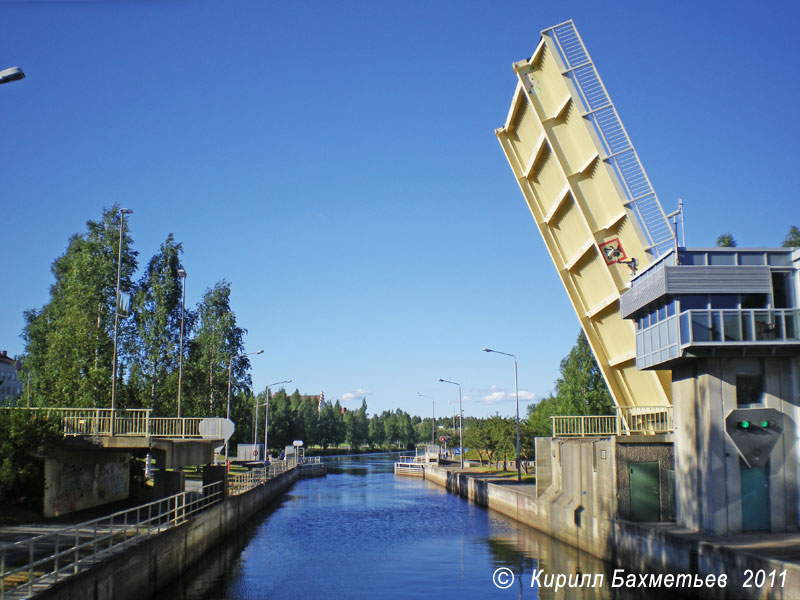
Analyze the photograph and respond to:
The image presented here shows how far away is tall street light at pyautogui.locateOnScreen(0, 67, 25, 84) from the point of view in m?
10.1

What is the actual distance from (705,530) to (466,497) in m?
30.2

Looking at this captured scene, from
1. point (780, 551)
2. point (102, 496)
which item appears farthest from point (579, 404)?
point (780, 551)

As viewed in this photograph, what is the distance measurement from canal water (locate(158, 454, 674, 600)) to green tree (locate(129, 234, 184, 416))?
425 inches

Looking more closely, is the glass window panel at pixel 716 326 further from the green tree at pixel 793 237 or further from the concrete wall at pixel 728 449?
the green tree at pixel 793 237

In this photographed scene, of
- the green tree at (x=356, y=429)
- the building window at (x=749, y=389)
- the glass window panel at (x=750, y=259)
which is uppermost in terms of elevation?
the glass window panel at (x=750, y=259)

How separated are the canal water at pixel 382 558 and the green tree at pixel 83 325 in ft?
40.2

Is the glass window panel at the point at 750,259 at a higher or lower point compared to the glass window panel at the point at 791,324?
higher

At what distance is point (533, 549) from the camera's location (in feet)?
86.6

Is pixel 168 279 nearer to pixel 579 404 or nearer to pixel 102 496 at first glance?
pixel 102 496

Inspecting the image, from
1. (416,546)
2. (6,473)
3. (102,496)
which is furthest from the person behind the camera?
(102,496)

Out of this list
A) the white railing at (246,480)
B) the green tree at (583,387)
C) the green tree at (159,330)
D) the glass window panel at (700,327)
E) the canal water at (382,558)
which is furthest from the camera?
the green tree at (583,387)

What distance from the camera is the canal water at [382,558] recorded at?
19.9 metres

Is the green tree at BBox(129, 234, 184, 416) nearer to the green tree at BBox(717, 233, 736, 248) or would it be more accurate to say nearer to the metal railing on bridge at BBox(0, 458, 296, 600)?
the metal railing on bridge at BBox(0, 458, 296, 600)

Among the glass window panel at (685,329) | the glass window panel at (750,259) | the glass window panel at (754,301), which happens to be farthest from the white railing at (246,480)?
the glass window panel at (750,259)
